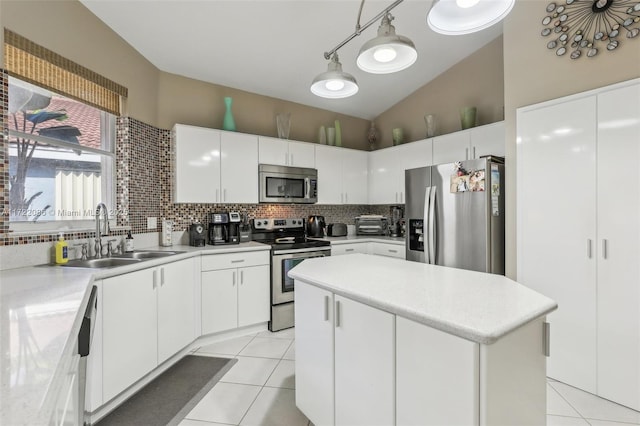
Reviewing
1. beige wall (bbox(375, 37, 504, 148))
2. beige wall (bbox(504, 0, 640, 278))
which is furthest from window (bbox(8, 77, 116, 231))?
beige wall (bbox(375, 37, 504, 148))

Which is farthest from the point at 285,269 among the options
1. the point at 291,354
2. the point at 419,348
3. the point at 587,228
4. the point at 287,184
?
the point at 587,228

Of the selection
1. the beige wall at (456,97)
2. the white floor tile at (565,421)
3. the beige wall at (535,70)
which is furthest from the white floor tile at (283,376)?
the beige wall at (456,97)

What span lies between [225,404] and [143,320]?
0.83 meters

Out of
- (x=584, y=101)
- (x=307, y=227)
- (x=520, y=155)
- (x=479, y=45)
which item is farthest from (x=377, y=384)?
(x=479, y=45)

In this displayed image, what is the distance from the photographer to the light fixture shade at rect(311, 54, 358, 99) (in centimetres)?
186

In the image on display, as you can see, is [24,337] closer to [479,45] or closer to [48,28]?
[48,28]

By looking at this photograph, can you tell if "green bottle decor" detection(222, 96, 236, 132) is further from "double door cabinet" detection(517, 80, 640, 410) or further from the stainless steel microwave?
"double door cabinet" detection(517, 80, 640, 410)

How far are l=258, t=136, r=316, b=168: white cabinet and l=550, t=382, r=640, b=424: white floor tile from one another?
3.19 meters

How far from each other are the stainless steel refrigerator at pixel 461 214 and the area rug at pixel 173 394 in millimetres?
2167

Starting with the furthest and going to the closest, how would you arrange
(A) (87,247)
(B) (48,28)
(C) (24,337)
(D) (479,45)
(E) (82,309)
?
1. (D) (479,45)
2. (A) (87,247)
3. (B) (48,28)
4. (E) (82,309)
5. (C) (24,337)

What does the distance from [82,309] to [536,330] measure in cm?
173

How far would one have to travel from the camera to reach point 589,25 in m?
2.12

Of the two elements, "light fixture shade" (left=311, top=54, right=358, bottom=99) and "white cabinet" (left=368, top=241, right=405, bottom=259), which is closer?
"light fixture shade" (left=311, top=54, right=358, bottom=99)

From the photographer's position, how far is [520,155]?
2428 mm
